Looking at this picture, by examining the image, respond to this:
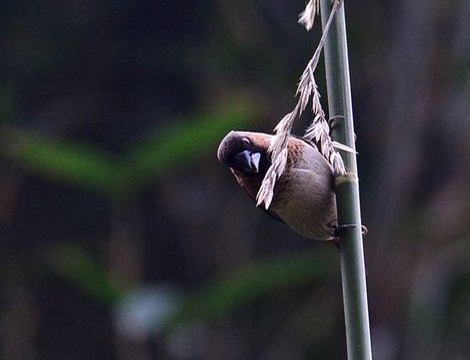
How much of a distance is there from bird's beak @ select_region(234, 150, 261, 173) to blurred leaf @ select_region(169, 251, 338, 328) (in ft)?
5.44

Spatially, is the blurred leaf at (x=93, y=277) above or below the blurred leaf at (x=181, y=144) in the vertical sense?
below

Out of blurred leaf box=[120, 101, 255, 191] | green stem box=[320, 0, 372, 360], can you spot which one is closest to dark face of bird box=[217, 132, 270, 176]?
green stem box=[320, 0, 372, 360]

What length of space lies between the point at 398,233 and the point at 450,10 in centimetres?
98

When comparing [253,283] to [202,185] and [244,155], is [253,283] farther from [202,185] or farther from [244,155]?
[244,155]

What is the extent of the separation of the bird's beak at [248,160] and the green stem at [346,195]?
2.87ft

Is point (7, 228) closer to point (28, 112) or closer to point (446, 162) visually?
point (28, 112)

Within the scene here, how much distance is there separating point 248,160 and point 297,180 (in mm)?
167

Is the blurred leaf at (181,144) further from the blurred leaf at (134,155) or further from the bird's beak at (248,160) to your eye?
the bird's beak at (248,160)

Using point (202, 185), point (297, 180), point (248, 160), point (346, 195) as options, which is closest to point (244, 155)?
point (248, 160)

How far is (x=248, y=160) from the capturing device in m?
1.96

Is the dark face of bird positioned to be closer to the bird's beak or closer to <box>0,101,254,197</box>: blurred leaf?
the bird's beak

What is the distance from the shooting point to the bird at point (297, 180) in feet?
5.78

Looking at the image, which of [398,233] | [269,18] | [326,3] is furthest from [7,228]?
[326,3]

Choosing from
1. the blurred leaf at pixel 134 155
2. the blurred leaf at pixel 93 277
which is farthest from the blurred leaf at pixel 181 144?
the blurred leaf at pixel 93 277
